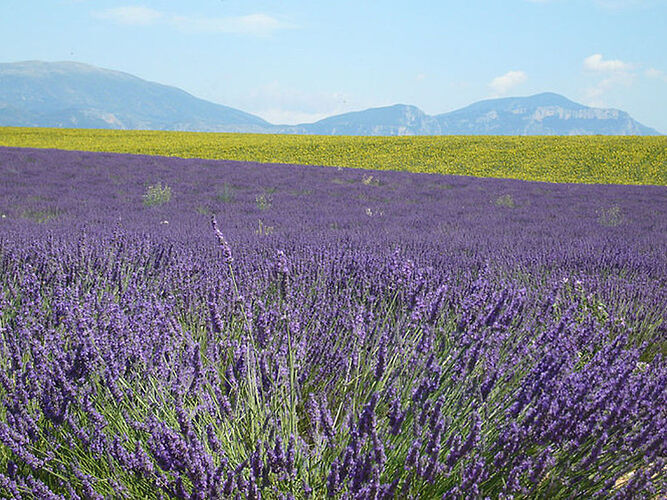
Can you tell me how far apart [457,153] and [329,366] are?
2516 centimetres

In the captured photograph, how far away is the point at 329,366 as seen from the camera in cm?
215

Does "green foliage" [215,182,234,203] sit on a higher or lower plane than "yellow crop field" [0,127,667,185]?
lower

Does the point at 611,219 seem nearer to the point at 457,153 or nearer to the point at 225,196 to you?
the point at 225,196

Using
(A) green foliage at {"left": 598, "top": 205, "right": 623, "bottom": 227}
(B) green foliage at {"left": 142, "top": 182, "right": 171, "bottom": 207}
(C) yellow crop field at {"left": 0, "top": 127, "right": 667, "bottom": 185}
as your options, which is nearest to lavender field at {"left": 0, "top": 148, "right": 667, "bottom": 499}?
(A) green foliage at {"left": 598, "top": 205, "right": 623, "bottom": 227}

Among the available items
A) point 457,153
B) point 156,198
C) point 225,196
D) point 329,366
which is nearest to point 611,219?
point 225,196

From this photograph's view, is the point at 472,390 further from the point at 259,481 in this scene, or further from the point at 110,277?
the point at 110,277

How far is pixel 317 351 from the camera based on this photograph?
2.18m

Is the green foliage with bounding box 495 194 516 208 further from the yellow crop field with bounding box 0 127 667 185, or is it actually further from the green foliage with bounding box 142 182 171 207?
the yellow crop field with bounding box 0 127 667 185

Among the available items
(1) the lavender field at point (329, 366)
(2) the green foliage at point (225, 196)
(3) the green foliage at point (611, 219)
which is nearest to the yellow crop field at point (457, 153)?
(3) the green foliage at point (611, 219)

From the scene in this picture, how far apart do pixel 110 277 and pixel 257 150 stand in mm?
24965

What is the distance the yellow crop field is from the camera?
2159cm

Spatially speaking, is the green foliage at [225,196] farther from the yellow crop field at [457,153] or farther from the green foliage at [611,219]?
the yellow crop field at [457,153]

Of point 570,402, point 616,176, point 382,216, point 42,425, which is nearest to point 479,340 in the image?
point 570,402

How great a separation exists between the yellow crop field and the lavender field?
17173 mm
